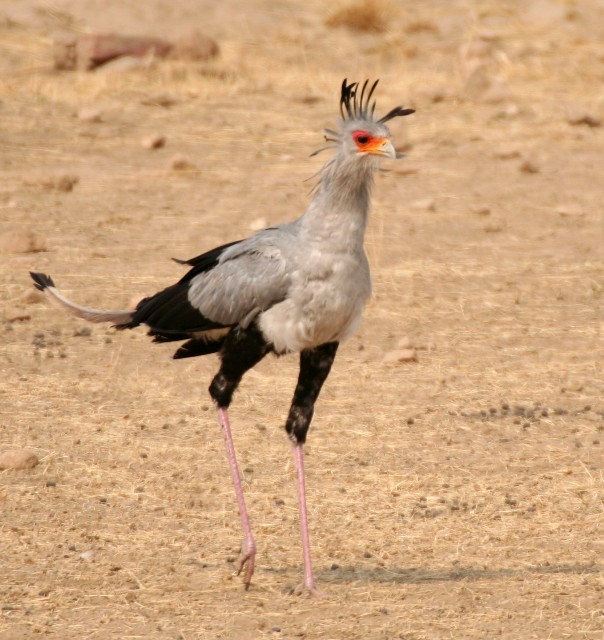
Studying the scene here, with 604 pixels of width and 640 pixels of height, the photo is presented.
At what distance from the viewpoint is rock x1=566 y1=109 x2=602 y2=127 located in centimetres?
1437

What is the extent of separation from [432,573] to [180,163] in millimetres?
7714

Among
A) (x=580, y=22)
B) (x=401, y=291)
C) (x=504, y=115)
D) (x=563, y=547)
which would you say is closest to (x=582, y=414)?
(x=563, y=547)

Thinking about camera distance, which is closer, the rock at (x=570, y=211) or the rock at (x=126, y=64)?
the rock at (x=570, y=211)

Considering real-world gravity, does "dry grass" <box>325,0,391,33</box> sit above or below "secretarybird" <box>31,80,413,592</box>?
below

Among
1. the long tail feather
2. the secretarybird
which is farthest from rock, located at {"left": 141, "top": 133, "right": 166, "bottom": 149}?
the secretarybird

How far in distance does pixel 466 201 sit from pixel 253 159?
235cm

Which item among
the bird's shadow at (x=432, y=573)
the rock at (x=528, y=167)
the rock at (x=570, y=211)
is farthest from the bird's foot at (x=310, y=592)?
the rock at (x=528, y=167)

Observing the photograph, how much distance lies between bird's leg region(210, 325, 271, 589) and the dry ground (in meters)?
0.15

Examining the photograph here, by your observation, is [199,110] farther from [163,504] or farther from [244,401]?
[163,504]

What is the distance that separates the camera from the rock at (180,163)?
12.5 m

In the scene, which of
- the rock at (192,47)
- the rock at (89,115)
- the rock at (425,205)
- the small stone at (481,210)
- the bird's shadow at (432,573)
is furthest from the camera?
the rock at (192,47)

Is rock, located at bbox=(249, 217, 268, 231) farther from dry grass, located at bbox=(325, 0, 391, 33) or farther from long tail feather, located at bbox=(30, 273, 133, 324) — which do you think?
dry grass, located at bbox=(325, 0, 391, 33)

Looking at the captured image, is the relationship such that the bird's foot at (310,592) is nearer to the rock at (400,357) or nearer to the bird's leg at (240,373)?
the bird's leg at (240,373)

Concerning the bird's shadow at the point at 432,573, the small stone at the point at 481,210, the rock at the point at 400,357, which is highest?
the bird's shadow at the point at 432,573
